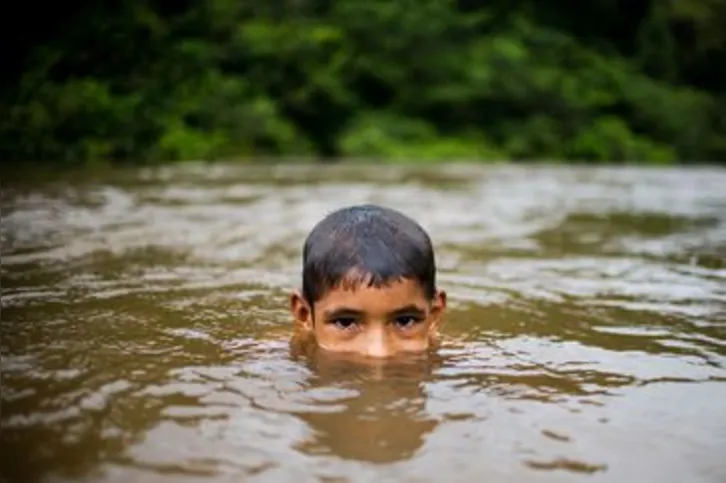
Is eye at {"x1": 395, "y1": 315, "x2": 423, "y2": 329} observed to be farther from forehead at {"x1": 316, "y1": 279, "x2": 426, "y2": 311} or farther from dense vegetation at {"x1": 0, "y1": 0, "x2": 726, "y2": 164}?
dense vegetation at {"x1": 0, "y1": 0, "x2": 726, "y2": 164}

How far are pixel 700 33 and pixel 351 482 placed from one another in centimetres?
3432

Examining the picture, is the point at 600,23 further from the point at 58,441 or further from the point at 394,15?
the point at 58,441

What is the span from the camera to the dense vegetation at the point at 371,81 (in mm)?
16031

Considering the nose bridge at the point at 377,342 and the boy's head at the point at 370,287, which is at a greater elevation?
the boy's head at the point at 370,287

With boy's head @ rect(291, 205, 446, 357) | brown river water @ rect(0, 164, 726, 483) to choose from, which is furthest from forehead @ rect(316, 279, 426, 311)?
brown river water @ rect(0, 164, 726, 483)

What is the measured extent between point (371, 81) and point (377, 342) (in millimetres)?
22997

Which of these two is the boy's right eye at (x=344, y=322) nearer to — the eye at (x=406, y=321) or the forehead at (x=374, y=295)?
the forehead at (x=374, y=295)

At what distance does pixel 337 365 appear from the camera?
121 inches

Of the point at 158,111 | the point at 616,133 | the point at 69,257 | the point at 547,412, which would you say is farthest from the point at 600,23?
the point at 547,412

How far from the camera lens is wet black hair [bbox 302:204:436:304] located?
10.7ft

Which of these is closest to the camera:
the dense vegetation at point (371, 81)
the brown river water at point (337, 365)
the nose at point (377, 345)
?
the brown river water at point (337, 365)

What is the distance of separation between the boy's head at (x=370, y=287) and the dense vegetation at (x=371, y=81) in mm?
11297

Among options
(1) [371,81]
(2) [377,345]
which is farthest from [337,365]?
(1) [371,81]

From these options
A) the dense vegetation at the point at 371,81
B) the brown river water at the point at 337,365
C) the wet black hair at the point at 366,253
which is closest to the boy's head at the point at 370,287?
the wet black hair at the point at 366,253
